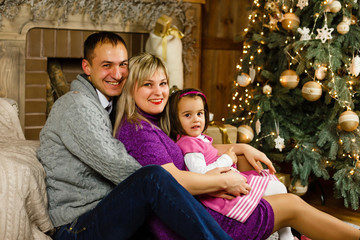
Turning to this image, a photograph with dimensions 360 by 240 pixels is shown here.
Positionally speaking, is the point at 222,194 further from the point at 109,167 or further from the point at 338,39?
the point at 338,39

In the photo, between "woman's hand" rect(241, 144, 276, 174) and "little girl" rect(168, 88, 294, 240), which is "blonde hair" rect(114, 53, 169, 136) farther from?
"woman's hand" rect(241, 144, 276, 174)

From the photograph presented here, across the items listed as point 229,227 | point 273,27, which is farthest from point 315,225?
point 273,27

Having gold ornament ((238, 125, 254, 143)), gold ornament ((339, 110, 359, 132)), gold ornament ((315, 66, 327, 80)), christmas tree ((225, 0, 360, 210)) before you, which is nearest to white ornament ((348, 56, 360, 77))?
christmas tree ((225, 0, 360, 210))

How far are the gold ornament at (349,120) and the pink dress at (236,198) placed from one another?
3.14 ft

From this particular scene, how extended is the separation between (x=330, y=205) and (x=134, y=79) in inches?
79.3

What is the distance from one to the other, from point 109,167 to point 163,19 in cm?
204

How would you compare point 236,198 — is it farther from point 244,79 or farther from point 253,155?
point 244,79

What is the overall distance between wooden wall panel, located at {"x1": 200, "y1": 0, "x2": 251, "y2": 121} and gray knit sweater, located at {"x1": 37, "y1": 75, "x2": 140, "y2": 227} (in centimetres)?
280

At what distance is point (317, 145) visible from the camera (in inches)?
117

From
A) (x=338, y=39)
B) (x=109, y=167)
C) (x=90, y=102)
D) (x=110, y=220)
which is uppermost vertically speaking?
(x=338, y=39)

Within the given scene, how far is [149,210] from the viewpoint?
1.56 meters

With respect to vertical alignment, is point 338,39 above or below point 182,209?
above

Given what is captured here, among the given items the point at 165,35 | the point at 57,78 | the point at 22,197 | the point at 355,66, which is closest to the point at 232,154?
the point at 22,197

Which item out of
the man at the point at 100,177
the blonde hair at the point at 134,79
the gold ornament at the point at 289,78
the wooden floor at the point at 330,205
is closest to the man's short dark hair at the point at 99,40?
the man at the point at 100,177
